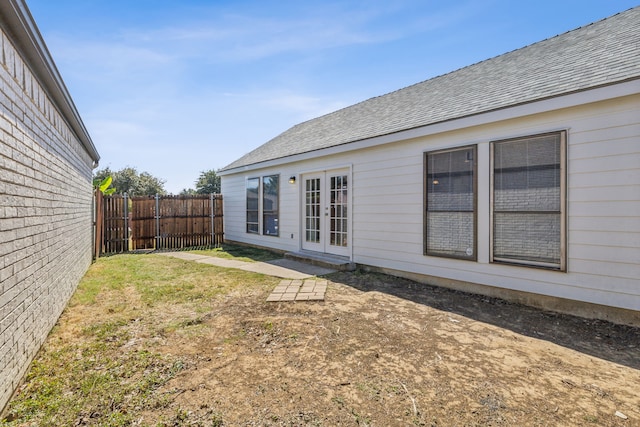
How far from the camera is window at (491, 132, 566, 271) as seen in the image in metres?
3.89

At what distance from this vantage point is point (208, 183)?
30.0 meters

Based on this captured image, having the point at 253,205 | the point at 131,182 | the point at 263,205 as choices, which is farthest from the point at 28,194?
the point at 131,182

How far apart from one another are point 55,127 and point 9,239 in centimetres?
228

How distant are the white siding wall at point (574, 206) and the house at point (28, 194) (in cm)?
498

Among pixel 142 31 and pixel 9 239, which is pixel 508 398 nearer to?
pixel 9 239

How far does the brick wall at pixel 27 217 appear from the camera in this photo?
2092 millimetres

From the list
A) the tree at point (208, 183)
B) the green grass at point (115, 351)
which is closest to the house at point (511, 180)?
the green grass at point (115, 351)

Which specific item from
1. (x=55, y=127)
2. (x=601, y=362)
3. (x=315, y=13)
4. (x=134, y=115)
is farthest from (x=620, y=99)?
(x=134, y=115)

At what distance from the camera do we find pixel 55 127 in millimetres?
3742

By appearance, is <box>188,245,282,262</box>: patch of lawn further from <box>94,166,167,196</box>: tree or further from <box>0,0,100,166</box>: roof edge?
<box>94,166,167,196</box>: tree

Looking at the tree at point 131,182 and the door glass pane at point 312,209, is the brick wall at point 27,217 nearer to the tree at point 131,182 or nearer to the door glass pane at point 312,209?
the door glass pane at point 312,209

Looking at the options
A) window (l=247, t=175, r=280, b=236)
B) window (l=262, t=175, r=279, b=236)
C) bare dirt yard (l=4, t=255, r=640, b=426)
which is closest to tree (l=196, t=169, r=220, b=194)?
window (l=247, t=175, r=280, b=236)

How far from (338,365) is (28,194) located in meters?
3.06

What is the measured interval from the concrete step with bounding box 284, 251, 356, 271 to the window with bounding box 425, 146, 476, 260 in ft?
5.93
